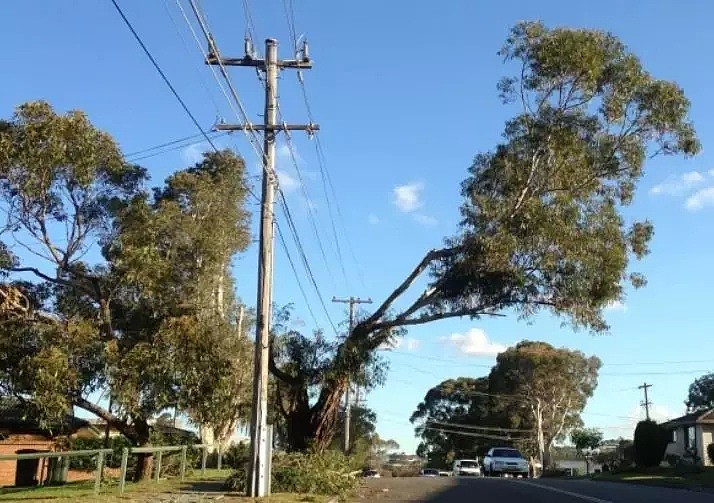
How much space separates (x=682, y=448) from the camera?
63125mm

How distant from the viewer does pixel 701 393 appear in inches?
4077

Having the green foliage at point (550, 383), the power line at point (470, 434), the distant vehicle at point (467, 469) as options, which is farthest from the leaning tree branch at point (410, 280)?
the power line at point (470, 434)

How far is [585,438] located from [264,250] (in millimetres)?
58755

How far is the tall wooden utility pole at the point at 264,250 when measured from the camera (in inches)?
757

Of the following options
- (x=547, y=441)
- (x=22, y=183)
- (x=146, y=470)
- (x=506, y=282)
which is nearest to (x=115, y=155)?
(x=22, y=183)

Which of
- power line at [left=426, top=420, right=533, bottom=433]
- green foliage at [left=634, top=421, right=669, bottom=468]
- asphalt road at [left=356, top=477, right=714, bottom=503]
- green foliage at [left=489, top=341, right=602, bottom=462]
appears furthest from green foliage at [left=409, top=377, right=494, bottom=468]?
asphalt road at [left=356, top=477, right=714, bottom=503]

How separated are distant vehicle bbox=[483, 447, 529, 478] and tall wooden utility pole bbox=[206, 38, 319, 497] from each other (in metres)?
24.1

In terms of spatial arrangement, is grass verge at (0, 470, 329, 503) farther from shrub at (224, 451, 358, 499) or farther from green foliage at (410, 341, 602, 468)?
green foliage at (410, 341, 602, 468)

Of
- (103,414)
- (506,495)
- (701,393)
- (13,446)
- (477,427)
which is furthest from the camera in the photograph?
(701,393)

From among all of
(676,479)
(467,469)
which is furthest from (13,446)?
(467,469)

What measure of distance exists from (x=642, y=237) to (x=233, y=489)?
1503 cm

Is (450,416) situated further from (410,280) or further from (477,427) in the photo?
(410,280)

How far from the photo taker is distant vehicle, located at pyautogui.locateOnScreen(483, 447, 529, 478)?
41.4m

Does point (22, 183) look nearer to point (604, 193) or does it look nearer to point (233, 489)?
point (233, 489)
